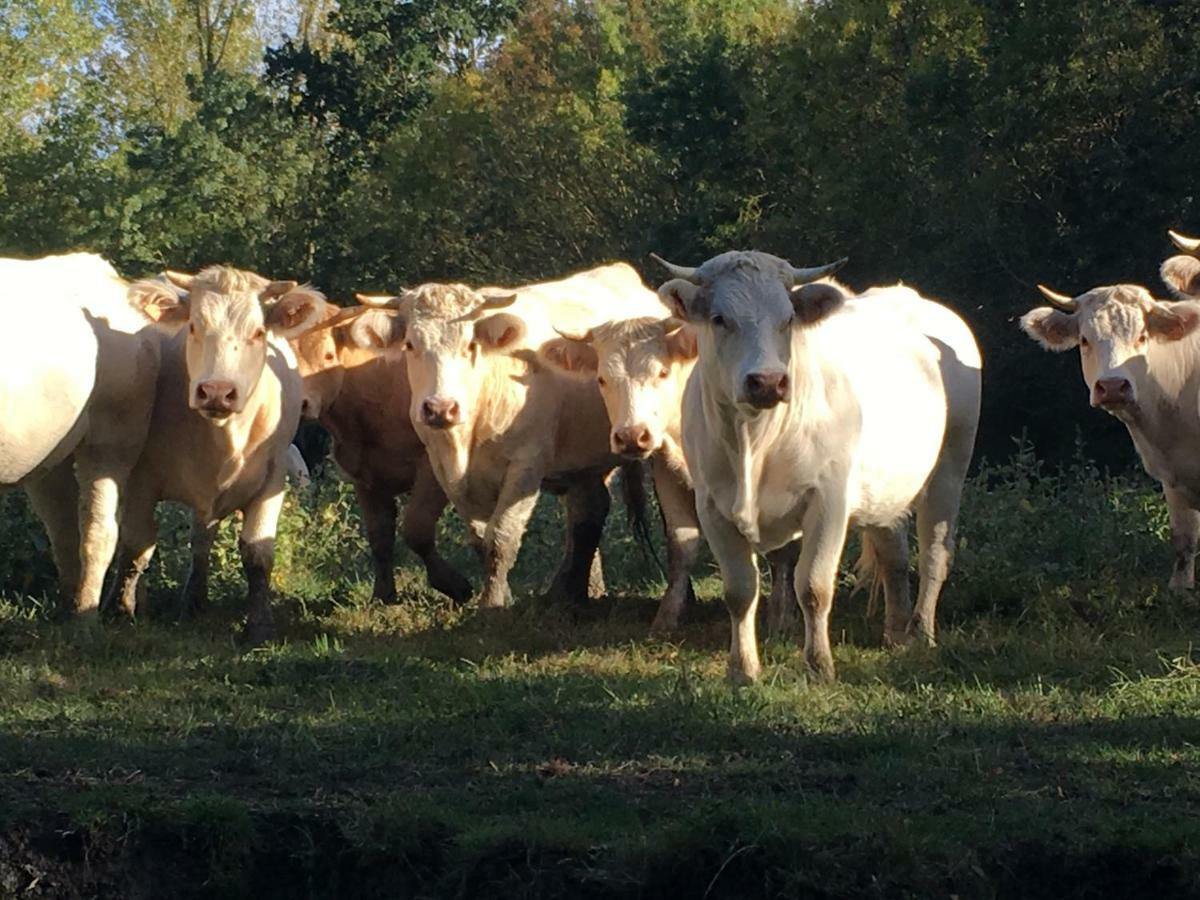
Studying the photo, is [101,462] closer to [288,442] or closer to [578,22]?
[288,442]

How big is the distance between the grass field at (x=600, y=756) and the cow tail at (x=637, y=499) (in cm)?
140

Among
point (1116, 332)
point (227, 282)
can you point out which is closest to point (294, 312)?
point (227, 282)

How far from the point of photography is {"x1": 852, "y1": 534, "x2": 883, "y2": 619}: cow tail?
32.3ft

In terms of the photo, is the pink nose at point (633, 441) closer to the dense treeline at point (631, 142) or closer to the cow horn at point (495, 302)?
the cow horn at point (495, 302)

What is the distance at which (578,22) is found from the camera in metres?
41.6

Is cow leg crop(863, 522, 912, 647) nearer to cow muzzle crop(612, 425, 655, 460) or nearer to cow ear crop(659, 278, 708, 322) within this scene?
cow muzzle crop(612, 425, 655, 460)

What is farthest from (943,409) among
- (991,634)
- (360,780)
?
(360,780)

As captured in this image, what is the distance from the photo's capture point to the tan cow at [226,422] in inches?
385

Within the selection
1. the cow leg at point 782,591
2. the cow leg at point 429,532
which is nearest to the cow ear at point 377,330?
the cow leg at point 429,532

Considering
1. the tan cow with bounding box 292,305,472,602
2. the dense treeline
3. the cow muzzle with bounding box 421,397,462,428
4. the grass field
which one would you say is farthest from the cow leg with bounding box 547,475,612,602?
the dense treeline

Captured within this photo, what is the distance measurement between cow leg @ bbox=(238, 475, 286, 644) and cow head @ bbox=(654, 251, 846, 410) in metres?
2.89

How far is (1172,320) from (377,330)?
4.47m

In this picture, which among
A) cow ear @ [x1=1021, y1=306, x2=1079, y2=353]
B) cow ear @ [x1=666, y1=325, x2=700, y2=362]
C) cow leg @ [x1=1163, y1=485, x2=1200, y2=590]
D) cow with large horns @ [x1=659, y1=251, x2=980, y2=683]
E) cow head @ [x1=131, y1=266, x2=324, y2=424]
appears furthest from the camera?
cow ear @ [x1=1021, y1=306, x2=1079, y2=353]

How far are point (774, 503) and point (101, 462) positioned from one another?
361cm
